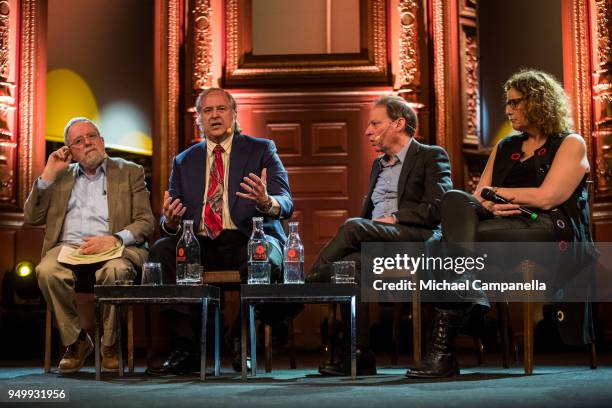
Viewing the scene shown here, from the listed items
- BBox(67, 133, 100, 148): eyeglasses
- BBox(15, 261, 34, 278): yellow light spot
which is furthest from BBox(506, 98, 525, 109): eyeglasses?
BBox(15, 261, 34, 278): yellow light spot

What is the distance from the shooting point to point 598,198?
19.2 feet

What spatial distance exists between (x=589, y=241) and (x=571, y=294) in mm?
260

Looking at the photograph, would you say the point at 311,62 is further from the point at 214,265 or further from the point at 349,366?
the point at 349,366

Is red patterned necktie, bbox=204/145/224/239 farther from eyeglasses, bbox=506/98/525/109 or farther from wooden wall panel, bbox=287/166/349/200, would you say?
wooden wall panel, bbox=287/166/349/200

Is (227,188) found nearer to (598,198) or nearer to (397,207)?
(397,207)

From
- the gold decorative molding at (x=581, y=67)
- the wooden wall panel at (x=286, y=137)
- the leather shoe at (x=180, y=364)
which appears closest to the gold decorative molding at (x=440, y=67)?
the gold decorative molding at (x=581, y=67)

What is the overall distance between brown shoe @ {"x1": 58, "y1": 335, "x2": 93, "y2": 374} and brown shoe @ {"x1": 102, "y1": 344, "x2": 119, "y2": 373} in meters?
0.09

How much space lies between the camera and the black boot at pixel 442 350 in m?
3.50

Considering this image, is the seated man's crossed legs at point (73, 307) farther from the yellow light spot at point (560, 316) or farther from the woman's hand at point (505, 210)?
the yellow light spot at point (560, 316)

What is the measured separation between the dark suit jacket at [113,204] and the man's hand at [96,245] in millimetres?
148

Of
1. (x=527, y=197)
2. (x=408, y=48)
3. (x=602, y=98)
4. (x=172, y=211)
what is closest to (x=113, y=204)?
(x=172, y=211)

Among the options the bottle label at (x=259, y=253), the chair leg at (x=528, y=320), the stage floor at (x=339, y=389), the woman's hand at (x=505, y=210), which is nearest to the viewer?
the stage floor at (x=339, y=389)

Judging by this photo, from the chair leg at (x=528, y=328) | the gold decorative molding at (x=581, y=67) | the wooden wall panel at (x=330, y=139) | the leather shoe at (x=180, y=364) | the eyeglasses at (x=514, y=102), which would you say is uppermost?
Answer: the gold decorative molding at (x=581, y=67)

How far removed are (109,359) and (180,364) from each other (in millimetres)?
431
